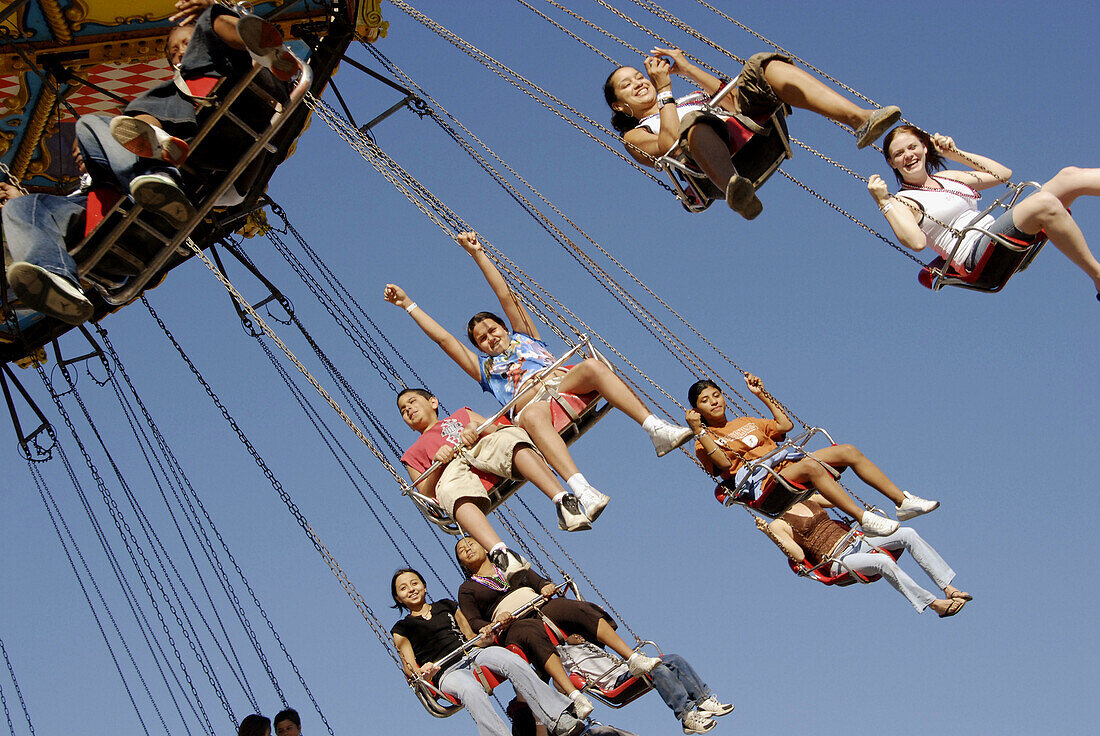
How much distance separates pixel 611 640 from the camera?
799cm

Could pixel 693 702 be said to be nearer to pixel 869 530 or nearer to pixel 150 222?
pixel 869 530

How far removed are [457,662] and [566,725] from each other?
806mm

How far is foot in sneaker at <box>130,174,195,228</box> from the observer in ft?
22.2

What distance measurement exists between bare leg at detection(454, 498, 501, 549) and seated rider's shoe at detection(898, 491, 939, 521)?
2394 mm

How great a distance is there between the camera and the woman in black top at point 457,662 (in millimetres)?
7707

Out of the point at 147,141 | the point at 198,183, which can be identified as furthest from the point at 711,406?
the point at 147,141

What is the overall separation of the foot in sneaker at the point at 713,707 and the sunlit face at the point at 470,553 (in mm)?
1603

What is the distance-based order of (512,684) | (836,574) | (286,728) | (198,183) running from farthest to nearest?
(286,728) → (836,574) → (512,684) → (198,183)

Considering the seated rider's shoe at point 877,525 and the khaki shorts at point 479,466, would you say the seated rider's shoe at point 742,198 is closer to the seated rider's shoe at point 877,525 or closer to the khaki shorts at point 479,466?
the khaki shorts at point 479,466

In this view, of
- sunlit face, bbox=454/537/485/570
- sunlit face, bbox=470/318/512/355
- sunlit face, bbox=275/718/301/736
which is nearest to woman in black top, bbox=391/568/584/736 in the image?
sunlit face, bbox=454/537/485/570

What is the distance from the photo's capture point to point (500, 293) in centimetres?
852

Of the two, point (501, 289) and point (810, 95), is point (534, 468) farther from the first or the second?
point (810, 95)

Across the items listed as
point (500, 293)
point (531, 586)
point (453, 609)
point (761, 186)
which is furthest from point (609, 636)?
point (761, 186)

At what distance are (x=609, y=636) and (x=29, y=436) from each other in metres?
6.38
